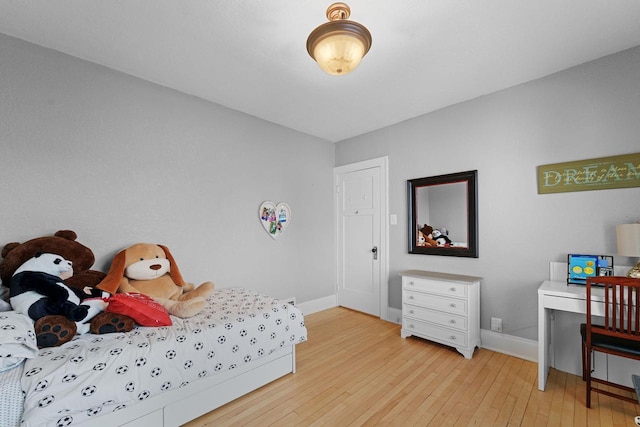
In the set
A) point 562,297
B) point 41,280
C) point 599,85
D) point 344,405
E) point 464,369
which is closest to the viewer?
point 41,280

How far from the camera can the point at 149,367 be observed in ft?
5.15

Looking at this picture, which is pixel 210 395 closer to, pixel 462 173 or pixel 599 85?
pixel 462 173

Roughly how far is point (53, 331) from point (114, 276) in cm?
60

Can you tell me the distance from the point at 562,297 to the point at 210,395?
2615 millimetres

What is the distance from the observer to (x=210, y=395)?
184 cm

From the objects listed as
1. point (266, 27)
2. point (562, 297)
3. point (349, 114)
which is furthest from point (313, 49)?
point (562, 297)

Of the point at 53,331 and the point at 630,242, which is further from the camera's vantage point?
the point at 630,242

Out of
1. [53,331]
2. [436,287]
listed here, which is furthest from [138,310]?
[436,287]

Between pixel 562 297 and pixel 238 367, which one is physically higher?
pixel 562 297

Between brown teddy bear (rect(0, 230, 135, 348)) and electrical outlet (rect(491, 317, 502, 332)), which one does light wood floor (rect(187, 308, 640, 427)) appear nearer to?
electrical outlet (rect(491, 317, 502, 332))

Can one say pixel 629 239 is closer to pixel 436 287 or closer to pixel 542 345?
pixel 542 345

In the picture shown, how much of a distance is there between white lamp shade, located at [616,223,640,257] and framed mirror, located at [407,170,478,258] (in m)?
1.02

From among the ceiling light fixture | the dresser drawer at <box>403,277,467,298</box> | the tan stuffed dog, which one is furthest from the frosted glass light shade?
the dresser drawer at <box>403,277,467,298</box>

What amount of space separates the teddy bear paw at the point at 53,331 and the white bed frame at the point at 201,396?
1.57 feet
